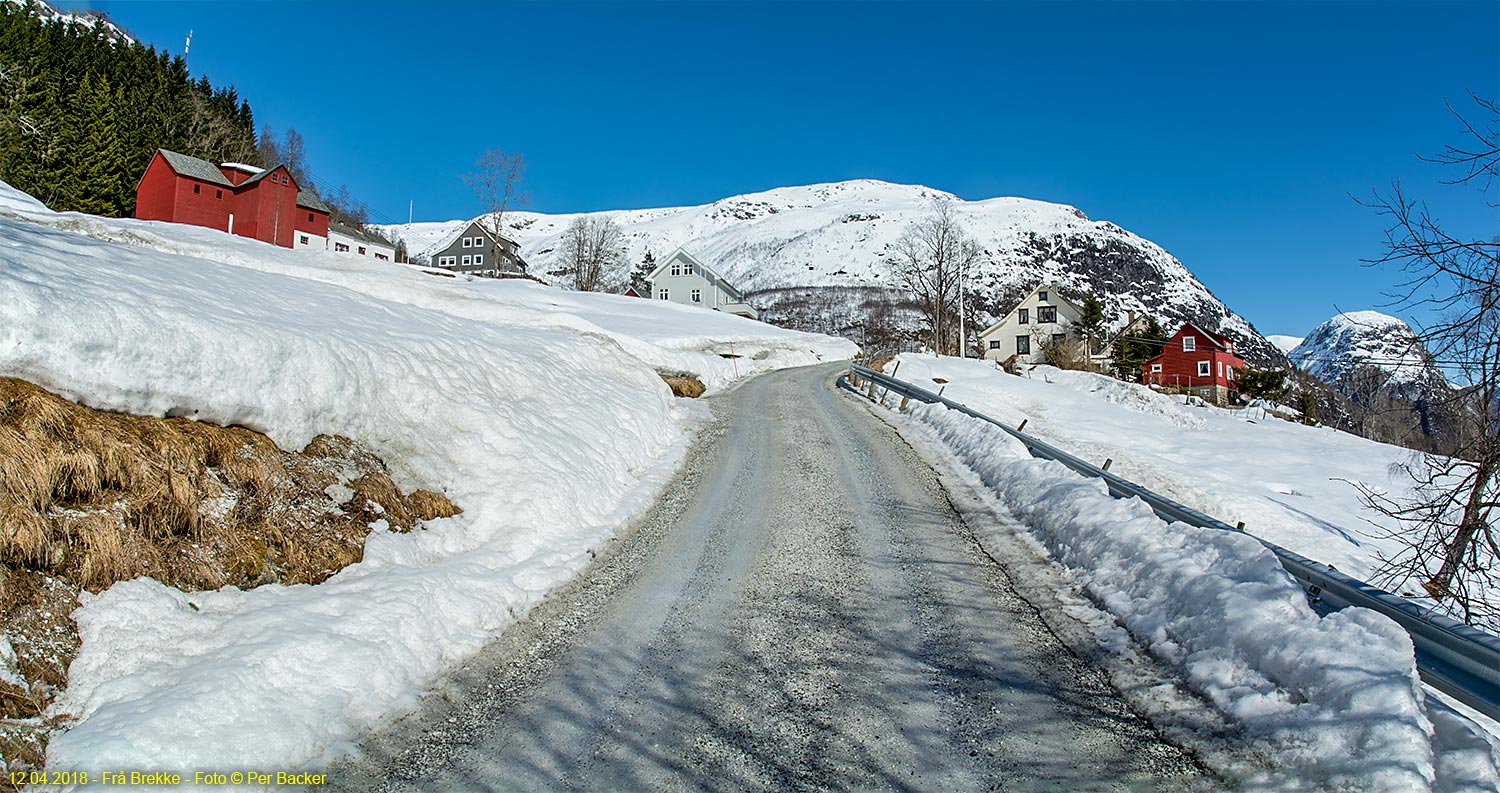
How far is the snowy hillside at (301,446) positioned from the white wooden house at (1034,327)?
6282 centimetres

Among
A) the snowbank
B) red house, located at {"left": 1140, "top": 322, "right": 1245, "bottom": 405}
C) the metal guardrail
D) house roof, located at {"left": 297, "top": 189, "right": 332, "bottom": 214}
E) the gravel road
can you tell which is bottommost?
the gravel road

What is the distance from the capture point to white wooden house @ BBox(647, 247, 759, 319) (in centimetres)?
8225

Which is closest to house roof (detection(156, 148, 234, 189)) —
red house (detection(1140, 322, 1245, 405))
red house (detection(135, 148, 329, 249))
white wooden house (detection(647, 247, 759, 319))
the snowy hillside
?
red house (detection(135, 148, 329, 249))

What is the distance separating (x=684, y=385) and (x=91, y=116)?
51054mm

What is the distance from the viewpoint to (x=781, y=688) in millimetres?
5012

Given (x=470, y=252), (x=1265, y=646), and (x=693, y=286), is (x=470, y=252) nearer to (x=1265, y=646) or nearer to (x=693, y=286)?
(x=693, y=286)

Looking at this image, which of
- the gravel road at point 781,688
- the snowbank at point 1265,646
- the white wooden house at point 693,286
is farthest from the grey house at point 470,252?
the snowbank at point 1265,646

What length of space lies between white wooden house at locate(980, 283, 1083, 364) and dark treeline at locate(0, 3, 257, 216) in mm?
72400

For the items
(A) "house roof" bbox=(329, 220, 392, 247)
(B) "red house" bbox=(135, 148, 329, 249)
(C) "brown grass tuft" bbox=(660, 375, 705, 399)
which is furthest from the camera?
(A) "house roof" bbox=(329, 220, 392, 247)

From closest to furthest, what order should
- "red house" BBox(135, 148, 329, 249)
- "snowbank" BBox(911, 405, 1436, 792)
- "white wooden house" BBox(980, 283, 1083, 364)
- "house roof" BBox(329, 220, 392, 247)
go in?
1. "snowbank" BBox(911, 405, 1436, 792)
2. "red house" BBox(135, 148, 329, 249)
3. "house roof" BBox(329, 220, 392, 247)
4. "white wooden house" BBox(980, 283, 1083, 364)

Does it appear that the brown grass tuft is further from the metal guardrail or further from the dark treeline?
the dark treeline

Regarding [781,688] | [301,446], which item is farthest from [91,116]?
[781,688]

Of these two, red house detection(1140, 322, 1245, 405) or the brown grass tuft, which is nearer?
the brown grass tuft

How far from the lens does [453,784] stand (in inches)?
157
